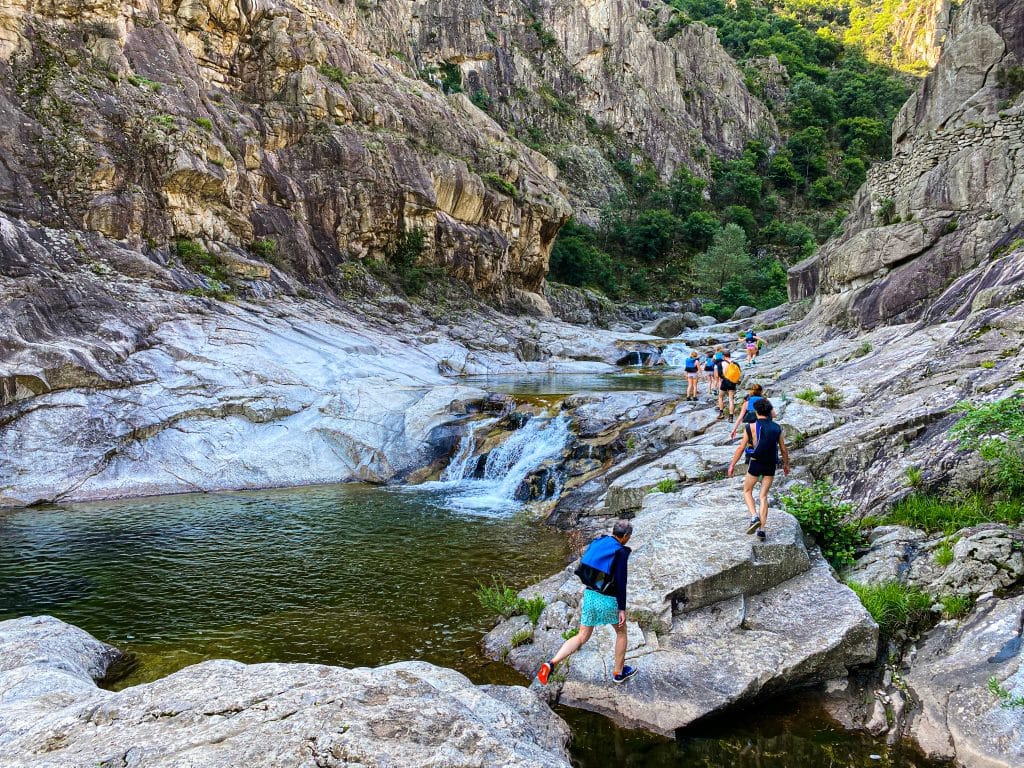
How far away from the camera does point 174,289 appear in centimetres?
2386

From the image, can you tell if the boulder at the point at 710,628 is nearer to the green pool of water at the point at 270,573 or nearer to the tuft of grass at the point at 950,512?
the green pool of water at the point at 270,573

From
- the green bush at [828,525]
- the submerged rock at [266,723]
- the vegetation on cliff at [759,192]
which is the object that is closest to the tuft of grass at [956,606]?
the green bush at [828,525]

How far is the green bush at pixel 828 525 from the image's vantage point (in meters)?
8.18

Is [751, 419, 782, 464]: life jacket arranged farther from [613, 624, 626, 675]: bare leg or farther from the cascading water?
the cascading water

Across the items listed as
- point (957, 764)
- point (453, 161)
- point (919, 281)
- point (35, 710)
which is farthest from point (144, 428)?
point (453, 161)

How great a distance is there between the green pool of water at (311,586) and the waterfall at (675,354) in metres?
24.1

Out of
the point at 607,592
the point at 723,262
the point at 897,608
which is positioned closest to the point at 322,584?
the point at 607,592

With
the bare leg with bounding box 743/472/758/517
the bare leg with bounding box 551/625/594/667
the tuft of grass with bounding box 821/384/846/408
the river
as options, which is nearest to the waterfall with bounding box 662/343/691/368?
the tuft of grass with bounding box 821/384/846/408

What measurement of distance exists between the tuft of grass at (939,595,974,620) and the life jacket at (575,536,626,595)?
3770 millimetres

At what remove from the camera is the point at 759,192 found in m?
81.1

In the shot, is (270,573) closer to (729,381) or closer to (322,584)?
(322,584)

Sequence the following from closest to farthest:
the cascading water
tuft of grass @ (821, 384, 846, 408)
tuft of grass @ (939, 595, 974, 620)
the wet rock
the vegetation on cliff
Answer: tuft of grass @ (939, 595, 974, 620)
tuft of grass @ (821, 384, 846, 408)
the cascading water
the wet rock
the vegetation on cliff

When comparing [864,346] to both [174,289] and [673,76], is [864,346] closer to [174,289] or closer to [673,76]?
[174,289]

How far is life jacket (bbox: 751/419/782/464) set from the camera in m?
7.97
